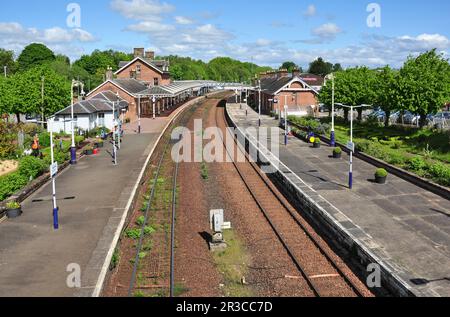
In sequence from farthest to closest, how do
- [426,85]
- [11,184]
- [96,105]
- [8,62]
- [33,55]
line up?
[33,55]
[8,62]
[96,105]
[426,85]
[11,184]

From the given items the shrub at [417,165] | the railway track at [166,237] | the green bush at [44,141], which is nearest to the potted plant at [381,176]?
the shrub at [417,165]

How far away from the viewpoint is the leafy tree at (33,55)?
120250 millimetres

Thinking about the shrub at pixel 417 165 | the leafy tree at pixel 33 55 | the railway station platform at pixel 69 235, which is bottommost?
the railway station platform at pixel 69 235

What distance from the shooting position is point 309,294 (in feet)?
44.2

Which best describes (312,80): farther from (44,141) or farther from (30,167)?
(30,167)

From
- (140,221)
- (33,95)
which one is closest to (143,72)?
(33,95)

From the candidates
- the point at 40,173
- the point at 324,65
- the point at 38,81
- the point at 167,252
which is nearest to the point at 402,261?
the point at 167,252

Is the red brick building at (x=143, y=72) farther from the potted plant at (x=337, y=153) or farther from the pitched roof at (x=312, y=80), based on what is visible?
the potted plant at (x=337, y=153)

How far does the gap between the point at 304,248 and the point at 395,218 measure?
467 centimetres

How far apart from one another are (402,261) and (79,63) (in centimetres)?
13087

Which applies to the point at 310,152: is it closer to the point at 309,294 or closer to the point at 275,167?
the point at 275,167

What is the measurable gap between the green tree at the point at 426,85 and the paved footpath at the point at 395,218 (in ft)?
29.5

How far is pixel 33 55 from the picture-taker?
12081 cm

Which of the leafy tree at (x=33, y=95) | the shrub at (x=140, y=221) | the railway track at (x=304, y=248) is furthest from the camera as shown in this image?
the leafy tree at (x=33, y=95)
